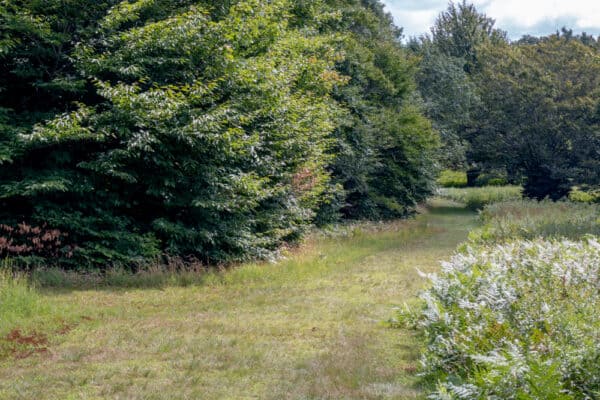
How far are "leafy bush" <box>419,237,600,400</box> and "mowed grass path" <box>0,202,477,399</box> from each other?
0.60 meters

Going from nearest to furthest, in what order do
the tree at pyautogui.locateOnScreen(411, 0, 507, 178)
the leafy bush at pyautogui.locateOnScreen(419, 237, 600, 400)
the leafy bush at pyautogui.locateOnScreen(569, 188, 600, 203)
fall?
1. the leafy bush at pyautogui.locateOnScreen(419, 237, 600, 400)
2. the leafy bush at pyautogui.locateOnScreen(569, 188, 600, 203)
3. the tree at pyautogui.locateOnScreen(411, 0, 507, 178)

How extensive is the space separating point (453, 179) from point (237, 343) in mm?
49196

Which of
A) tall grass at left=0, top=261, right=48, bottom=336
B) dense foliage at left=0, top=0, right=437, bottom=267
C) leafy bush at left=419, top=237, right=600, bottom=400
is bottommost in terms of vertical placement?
tall grass at left=0, top=261, right=48, bottom=336

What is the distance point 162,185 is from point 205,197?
94 cm

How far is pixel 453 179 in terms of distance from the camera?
2149 inches

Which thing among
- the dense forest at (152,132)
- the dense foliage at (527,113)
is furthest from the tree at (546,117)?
the dense forest at (152,132)

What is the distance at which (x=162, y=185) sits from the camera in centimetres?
1316

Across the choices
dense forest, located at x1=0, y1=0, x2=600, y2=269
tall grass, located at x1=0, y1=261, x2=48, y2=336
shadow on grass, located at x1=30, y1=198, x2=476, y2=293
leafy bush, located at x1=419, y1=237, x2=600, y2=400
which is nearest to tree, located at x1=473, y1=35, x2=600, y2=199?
shadow on grass, located at x1=30, y1=198, x2=476, y2=293

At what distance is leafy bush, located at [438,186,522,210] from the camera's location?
38094 millimetres

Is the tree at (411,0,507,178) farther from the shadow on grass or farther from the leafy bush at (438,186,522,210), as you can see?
the shadow on grass

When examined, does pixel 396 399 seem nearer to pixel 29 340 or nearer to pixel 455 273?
pixel 455 273

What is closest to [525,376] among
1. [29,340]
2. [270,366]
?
[270,366]

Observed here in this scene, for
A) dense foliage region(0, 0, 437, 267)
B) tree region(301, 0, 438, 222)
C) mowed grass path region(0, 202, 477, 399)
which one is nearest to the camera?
mowed grass path region(0, 202, 477, 399)

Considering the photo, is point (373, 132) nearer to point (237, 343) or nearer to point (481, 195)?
point (481, 195)
